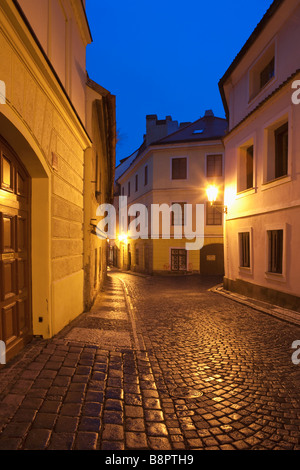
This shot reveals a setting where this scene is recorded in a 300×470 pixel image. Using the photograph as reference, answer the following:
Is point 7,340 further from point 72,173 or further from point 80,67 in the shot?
point 80,67

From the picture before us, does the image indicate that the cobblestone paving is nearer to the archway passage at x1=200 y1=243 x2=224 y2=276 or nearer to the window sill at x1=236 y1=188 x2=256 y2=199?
the window sill at x1=236 y1=188 x2=256 y2=199

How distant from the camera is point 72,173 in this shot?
22.0 feet

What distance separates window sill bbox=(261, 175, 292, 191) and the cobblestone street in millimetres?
4907

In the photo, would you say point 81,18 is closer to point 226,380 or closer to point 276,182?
point 276,182

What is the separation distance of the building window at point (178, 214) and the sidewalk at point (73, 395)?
17.9m

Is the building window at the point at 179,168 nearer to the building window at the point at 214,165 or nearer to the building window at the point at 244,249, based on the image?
the building window at the point at 214,165

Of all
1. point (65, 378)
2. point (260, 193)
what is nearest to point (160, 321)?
point (65, 378)

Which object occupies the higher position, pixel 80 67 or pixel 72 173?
pixel 80 67

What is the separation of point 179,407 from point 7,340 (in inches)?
101

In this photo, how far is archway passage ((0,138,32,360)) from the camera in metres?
3.99

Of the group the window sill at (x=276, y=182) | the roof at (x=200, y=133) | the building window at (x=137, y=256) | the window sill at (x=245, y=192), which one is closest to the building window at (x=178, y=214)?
the roof at (x=200, y=133)

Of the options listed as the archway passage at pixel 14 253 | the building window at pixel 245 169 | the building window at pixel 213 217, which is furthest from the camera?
the building window at pixel 213 217

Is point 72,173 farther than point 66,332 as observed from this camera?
Yes

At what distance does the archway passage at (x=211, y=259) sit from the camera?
22609 mm
